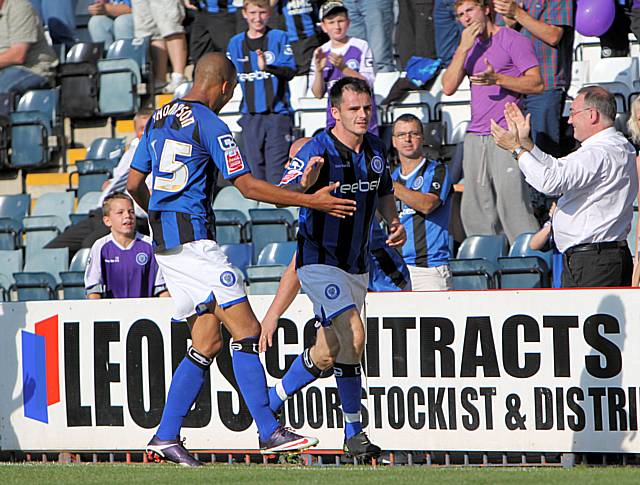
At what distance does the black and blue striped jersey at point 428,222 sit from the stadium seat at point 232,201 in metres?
3.46

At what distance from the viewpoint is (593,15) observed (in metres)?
11.9

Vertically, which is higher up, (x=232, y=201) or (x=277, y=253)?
(x=232, y=201)

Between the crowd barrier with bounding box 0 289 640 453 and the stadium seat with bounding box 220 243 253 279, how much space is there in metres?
2.93

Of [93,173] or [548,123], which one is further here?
[93,173]

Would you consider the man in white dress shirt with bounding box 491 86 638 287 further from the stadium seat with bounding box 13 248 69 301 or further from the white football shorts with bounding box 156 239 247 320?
the stadium seat with bounding box 13 248 69 301

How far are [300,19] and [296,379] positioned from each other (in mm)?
6632

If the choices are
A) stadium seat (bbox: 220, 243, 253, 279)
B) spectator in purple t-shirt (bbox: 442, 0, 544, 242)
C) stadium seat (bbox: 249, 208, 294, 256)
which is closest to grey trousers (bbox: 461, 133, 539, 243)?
spectator in purple t-shirt (bbox: 442, 0, 544, 242)

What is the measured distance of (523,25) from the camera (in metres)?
11.0

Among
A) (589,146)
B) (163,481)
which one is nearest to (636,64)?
(589,146)

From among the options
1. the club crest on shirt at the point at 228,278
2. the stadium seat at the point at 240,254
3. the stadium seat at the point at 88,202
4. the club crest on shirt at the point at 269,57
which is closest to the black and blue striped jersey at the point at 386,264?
the club crest on shirt at the point at 228,278

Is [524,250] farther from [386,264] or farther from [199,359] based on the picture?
[199,359]

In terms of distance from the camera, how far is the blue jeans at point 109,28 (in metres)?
16.6

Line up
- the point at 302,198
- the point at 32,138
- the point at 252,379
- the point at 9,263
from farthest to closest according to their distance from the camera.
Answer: the point at 32,138 → the point at 9,263 → the point at 252,379 → the point at 302,198

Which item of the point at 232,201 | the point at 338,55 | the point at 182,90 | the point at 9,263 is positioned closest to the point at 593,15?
the point at 338,55
